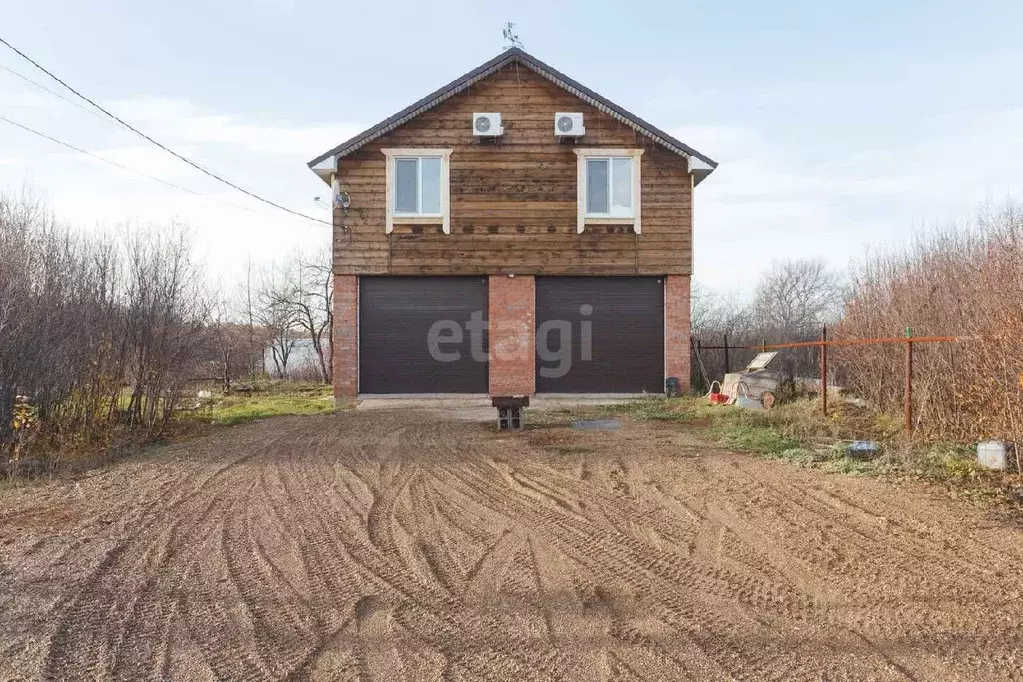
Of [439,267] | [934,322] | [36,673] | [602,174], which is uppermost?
[602,174]

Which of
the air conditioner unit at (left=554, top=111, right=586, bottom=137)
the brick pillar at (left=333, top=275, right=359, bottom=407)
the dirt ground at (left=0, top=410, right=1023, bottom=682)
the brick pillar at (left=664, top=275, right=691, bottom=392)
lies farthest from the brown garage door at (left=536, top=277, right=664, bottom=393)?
the dirt ground at (left=0, top=410, right=1023, bottom=682)

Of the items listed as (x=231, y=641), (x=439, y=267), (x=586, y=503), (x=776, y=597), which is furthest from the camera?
(x=439, y=267)

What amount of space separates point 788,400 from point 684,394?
3088 millimetres

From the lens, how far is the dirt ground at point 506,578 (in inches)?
140

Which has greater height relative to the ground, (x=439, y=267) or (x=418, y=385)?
(x=439, y=267)

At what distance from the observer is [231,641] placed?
3770mm

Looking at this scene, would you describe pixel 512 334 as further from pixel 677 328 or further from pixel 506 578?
pixel 506 578

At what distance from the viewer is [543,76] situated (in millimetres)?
16875

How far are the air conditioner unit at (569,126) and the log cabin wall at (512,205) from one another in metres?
0.25

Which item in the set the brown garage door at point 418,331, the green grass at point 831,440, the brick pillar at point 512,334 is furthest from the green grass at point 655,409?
the brown garage door at point 418,331

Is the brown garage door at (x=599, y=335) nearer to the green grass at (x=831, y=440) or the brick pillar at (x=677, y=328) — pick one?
the brick pillar at (x=677, y=328)

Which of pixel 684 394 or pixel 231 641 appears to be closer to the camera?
pixel 231 641

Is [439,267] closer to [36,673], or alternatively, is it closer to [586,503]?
[586,503]

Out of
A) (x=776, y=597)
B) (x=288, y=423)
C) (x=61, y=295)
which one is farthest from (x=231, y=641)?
(x=288, y=423)
